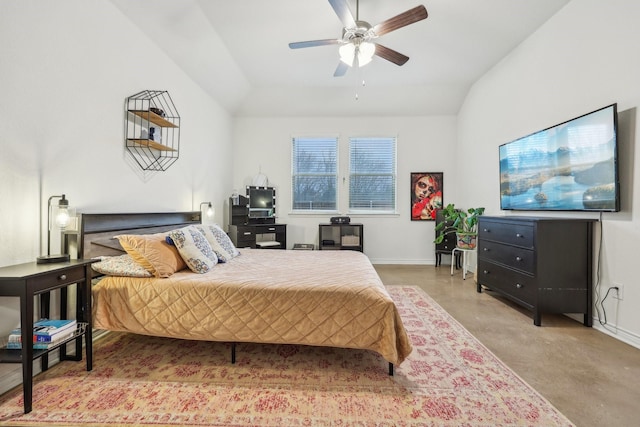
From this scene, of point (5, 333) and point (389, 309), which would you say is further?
point (389, 309)

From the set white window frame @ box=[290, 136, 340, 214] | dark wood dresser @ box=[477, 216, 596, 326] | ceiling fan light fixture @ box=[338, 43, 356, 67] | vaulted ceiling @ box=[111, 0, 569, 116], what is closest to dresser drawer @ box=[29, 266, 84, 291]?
vaulted ceiling @ box=[111, 0, 569, 116]

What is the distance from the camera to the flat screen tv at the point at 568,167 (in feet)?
7.59

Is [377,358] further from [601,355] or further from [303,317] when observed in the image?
[601,355]

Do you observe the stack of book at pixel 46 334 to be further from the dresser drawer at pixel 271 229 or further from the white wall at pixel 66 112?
the dresser drawer at pixel 271 229

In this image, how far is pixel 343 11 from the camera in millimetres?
2236

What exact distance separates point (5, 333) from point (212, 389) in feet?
4.00

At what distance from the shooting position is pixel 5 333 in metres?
1.58

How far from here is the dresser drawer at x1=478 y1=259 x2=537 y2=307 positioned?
2.67 m

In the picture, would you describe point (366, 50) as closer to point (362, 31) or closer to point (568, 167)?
point (362, 31)

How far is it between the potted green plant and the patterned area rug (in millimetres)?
2367

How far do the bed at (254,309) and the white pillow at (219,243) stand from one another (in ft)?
1.88

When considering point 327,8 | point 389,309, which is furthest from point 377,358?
point 327,8

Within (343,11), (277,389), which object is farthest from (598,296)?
(343,11)

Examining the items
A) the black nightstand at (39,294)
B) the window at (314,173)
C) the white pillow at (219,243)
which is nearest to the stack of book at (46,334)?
the black nightstand at (39,294)
